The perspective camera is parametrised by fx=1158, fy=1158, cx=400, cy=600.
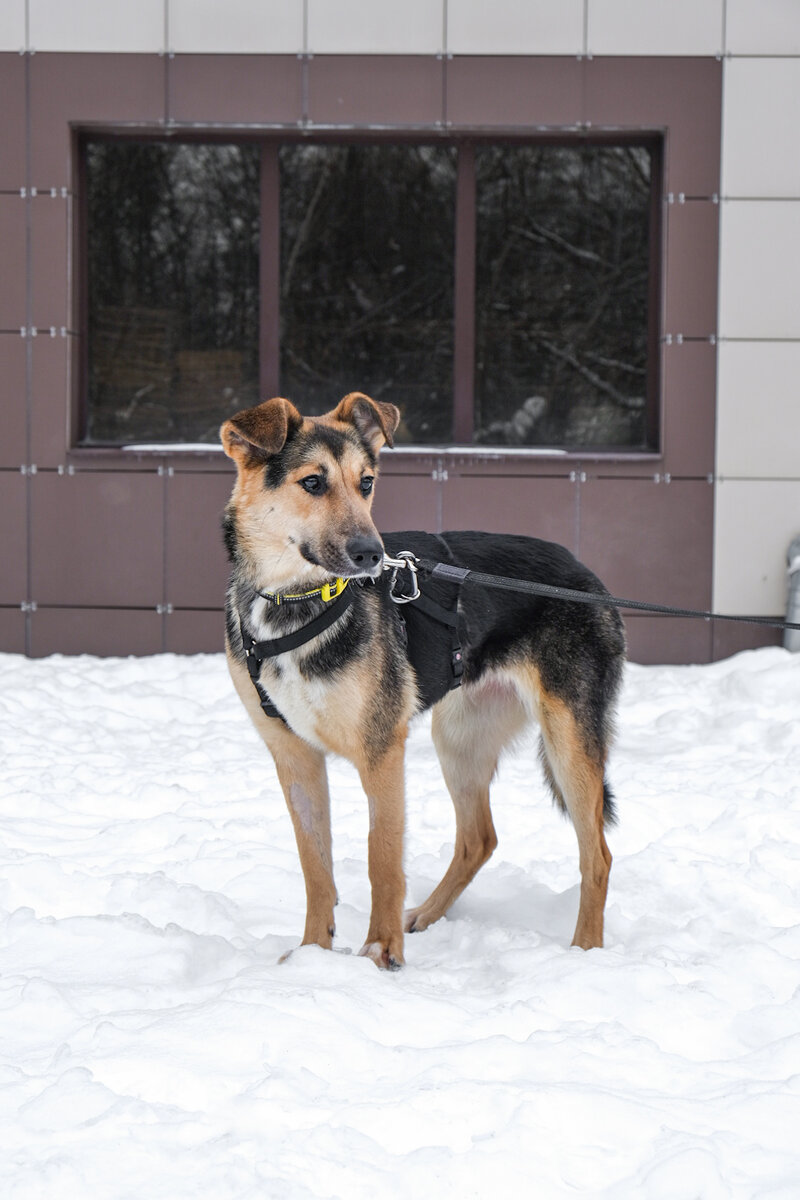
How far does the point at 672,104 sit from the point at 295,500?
6.28 metres

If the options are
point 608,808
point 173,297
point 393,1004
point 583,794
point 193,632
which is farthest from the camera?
point 173,297

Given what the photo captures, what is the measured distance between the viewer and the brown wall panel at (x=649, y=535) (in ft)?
27.6

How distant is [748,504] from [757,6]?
138 inches

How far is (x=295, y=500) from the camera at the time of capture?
336 cm

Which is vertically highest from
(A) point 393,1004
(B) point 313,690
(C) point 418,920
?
(B) point 313,690

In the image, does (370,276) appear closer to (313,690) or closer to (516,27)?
(516,27)

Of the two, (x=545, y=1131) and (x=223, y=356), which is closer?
(x=545, y=1131)

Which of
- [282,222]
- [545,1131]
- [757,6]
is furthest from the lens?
[282,222]

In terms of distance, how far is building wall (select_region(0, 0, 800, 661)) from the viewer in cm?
820

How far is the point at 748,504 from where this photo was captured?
836 cm

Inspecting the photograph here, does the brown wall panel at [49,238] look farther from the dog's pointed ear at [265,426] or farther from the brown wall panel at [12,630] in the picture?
the dog's pointed ear at [265,426]

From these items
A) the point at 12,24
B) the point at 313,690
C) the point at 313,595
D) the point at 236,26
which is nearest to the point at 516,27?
the point at 236,26

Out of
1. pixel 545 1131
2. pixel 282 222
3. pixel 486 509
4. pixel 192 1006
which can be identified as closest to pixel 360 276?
pixel 282 222

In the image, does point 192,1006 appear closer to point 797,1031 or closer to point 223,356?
point 797,1031
